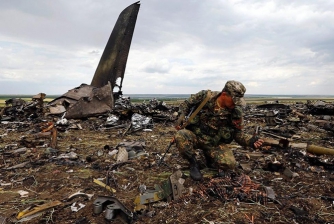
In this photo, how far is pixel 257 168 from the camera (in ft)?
14.6

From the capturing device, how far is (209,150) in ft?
13.9

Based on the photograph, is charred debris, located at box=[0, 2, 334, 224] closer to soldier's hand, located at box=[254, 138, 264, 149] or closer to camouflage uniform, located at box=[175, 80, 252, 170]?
camouflage uniform, located at box=[175, 80, 252, 170]

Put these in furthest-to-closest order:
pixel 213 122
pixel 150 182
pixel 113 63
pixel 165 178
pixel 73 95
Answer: pixel 113 63, pixel 73 95, pixel 213 122, pixel 165 178, pixel 150 182

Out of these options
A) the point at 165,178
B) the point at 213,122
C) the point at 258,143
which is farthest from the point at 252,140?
the point at 165,178

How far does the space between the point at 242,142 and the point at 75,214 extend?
2480mm

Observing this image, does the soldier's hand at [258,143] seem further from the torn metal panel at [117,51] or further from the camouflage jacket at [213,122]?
the torn metal panel at [117,51]

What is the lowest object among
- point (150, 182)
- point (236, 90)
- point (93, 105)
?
point (150, 182)

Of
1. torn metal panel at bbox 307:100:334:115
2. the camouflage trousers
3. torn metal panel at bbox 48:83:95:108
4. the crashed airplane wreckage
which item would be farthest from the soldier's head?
torn metal panel at bbox 307:100:334:115

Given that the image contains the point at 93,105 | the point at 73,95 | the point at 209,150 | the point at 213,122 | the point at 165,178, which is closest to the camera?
the point at 165,178

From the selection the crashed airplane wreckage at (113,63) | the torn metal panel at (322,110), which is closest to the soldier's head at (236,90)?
the crashed airplane wreckage at (113,63)

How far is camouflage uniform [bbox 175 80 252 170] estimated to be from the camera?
156 inches

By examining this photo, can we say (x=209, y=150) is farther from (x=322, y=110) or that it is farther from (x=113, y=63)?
(x=322, y=110)

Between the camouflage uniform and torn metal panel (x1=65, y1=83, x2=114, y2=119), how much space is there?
645 centimetres

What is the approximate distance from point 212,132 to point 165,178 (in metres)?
1.05
